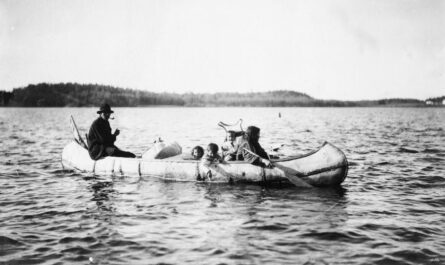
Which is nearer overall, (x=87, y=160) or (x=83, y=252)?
(x=83, y=252)

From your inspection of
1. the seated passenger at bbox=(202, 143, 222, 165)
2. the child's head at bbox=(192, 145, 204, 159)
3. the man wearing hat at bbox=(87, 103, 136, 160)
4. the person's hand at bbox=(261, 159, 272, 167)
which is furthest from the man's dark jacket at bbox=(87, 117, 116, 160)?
the person's hand at bbox=(261, 159, 272, 167)

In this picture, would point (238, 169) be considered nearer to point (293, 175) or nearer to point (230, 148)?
point (230, 148)

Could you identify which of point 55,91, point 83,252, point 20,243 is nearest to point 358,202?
point 83,252

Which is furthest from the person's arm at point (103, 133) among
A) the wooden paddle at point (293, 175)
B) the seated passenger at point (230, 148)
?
the wooden paddle at point (293, 175)

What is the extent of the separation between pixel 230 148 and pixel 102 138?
4434 mm

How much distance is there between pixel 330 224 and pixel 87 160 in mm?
9126

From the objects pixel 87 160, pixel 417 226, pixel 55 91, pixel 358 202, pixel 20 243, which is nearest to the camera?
pixel 20 243

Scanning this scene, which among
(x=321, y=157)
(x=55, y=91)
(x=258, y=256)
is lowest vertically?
(x=258, y=256)

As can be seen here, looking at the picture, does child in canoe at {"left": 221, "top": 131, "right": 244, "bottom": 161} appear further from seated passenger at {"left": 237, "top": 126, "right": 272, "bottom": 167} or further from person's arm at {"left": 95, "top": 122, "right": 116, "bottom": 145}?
person's arm at {"left": 95, "top": 122, "right": 116, "bottom": 145}

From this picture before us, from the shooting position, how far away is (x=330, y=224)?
849cm

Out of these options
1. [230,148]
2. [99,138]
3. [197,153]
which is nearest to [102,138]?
[99,138]

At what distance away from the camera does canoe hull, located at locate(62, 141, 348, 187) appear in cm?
1141

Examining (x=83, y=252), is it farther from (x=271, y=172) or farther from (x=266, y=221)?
(x=271, y=172)

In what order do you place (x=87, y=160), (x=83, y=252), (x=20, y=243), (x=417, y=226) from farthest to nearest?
(x=87, y=160) → (x=417, y=226) → (x=20, y=243) → (x=83, y=252)
